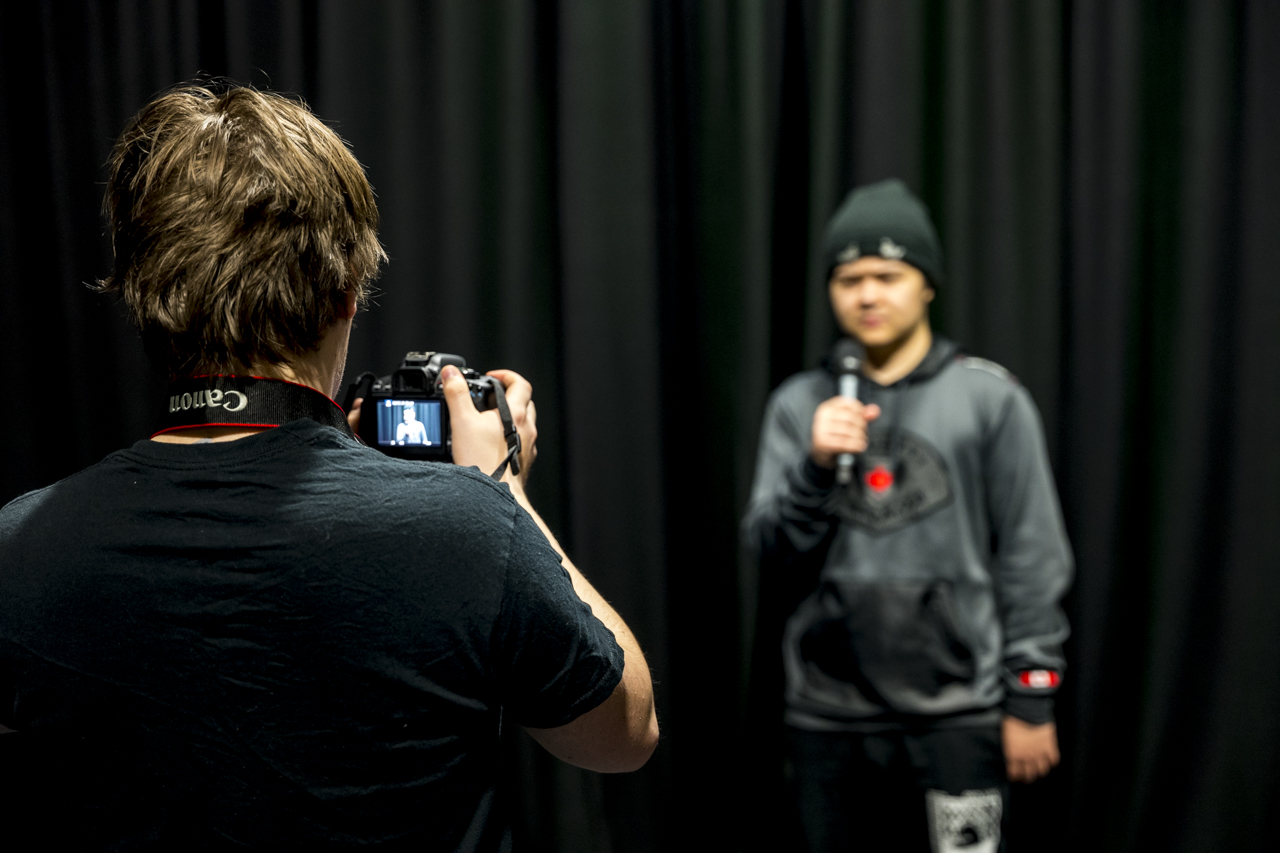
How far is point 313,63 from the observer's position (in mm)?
2059

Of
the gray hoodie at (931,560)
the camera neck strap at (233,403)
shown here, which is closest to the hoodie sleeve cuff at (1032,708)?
the gray hoodie at (931,560)

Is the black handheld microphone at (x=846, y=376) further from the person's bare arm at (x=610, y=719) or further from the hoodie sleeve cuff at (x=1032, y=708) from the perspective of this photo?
the person's bare arm at (x=610, y=719)

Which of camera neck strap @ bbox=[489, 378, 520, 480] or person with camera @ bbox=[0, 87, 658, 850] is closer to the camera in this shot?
person with camera @ bbox=[0, 87, 658, 850]

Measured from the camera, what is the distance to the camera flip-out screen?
80cm

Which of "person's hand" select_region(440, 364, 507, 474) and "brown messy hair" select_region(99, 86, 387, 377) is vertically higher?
"brown messy hair" select_region(99, 86, 387, 377)

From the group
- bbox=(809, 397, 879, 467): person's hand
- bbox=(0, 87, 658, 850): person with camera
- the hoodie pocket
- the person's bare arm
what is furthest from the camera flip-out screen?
the hoodie pocket

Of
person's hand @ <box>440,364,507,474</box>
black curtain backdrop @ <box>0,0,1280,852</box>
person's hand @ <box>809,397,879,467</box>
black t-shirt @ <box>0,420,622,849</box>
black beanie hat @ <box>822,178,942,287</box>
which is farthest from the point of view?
black curtain backdrop @ <box>0,0,1280,852</box>

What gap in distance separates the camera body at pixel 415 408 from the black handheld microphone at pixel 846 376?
76cm

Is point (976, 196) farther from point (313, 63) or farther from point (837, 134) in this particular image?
point (313, 63)

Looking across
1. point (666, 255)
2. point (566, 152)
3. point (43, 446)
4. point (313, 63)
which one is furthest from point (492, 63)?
point (43, 446)

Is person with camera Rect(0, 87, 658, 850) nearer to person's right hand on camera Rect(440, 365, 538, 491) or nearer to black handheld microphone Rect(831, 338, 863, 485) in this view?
person's right hand on camera Rect(440, 365, 538, 491)

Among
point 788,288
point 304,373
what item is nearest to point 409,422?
point 304,373

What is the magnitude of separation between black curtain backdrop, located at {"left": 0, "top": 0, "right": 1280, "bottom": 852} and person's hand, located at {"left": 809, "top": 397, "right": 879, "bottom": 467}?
0.44 metres

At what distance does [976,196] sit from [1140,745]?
1.11 m
